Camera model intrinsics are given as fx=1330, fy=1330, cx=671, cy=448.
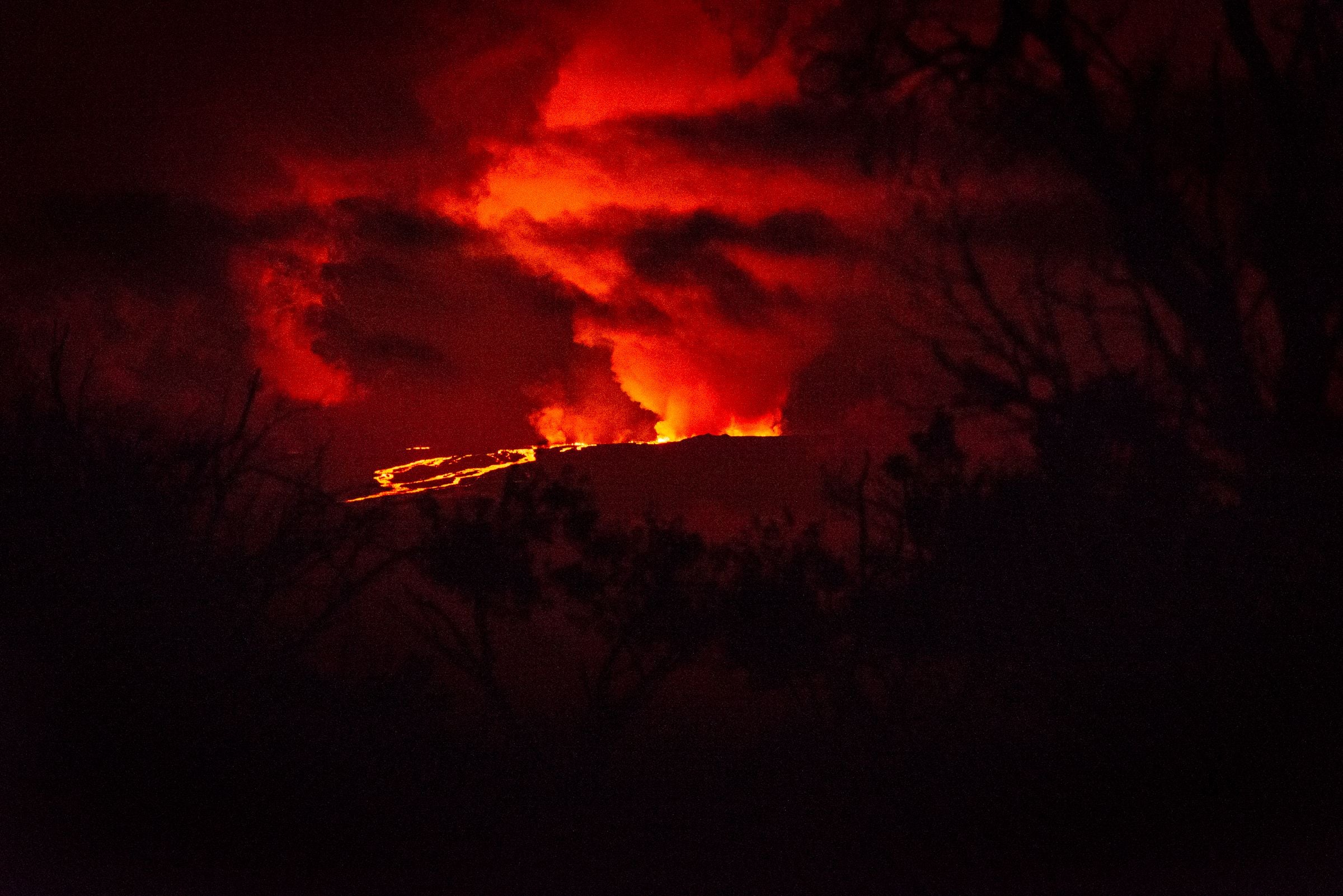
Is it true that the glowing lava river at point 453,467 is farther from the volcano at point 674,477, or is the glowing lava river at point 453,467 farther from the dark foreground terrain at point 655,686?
the dark foreground terrain at point 655,686

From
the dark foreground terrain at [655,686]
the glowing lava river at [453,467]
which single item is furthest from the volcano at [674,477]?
the dark foreground terrain at [655,686]

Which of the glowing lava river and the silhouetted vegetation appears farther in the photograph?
the glowing lava river

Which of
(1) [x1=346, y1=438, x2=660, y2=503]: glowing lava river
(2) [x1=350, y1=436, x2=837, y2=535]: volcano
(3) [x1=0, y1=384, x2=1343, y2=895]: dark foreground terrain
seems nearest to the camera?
(3) [x1=0, y1=384, x2=1343, y2=895]: dark foreground terrain

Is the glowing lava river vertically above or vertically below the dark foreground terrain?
above

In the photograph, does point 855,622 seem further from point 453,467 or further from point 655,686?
point 453,467

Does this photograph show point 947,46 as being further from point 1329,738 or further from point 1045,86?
point 1329,738

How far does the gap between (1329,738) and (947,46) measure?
399 centimetres

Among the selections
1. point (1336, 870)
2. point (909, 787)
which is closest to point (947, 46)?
point (909, 787)

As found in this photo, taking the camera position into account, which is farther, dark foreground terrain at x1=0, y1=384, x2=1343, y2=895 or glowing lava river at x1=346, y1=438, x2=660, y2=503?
glowing lava river at x1=346, y1=438, x2=660, y2=503

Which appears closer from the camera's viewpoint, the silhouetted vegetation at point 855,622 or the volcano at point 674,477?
the silhouetted vegetation at point 855,622

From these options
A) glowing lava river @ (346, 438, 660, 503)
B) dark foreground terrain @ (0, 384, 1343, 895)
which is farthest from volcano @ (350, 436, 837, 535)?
dark foreground terrain @ (0, 384, 1343, 895)

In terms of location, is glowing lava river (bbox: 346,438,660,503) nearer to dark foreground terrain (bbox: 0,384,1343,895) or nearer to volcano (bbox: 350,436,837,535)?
volcano (bbox: 350,436,837,535)

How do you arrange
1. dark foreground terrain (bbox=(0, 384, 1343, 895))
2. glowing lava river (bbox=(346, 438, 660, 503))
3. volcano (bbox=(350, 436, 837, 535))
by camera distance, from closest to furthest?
dark foreground terrain (bbox=(0, 384, 1343, 895)) → glowing lava river (bbox=(346, 438, 660, 503)) → volcano (bbox=(350, 436, 837, 535))

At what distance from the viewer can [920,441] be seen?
771 centimetres
